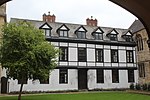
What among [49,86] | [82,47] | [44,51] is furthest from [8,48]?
[82,47]

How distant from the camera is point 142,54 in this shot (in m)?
31.0

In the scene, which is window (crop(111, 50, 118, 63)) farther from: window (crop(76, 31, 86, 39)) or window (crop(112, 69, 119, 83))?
window (crop(76, 31, 86, 39))

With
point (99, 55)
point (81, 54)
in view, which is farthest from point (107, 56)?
point (81, 54)

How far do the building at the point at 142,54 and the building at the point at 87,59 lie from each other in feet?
2.44

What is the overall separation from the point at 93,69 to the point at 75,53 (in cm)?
327

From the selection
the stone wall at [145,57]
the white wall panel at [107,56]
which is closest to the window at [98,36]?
the white wall panel at [107,56]

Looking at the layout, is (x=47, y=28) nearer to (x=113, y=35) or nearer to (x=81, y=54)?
(x=81, y=54)

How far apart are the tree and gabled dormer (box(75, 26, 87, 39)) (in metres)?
12.1

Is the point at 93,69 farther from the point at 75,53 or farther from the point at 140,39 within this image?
the point at 140,39

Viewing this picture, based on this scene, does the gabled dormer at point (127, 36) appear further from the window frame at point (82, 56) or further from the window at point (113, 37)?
the window frame at point (82, 56)

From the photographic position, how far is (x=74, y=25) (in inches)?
1243

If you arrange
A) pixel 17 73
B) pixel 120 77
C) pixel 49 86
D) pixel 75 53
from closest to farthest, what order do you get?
pixel 17 73
pixel 49 86
pixel 75 53
pixel 120 77

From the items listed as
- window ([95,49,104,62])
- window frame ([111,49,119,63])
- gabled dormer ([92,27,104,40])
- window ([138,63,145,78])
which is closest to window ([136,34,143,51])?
window ([138,63,145,78])

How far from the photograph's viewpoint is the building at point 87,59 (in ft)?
89.6
